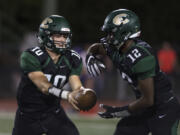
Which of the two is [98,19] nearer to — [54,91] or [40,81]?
[40,81]

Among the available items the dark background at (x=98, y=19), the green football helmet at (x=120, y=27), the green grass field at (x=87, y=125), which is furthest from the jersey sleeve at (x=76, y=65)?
the dark background at (x=98, y=19)

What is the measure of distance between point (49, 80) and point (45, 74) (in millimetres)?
74

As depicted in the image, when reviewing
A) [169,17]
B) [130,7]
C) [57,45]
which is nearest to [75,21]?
[130,7]

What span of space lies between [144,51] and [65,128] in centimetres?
107

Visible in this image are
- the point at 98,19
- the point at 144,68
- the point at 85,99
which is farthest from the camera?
the point at 98,19

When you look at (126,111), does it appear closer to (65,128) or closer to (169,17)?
(65,128)

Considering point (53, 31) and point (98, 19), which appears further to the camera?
point (98, 19)

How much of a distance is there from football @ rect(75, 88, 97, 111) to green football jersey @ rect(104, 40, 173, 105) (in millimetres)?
452

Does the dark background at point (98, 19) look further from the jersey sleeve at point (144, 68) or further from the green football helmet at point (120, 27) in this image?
the jersey sleeve at point (144, 68)

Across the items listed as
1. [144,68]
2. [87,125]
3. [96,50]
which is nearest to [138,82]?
[144,68]

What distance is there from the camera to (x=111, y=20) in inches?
191

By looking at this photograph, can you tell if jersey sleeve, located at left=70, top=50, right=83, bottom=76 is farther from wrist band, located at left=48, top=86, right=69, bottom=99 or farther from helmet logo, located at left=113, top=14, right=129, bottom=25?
helmet logo, located at left=113, top=14, right=129, bottom=25

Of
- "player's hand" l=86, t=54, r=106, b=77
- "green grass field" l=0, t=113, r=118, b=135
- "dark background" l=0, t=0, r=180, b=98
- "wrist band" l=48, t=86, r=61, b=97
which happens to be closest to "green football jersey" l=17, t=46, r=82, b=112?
"player's hand" l=86, t=54, r=106, b=77

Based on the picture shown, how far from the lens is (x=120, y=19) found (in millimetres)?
4852
